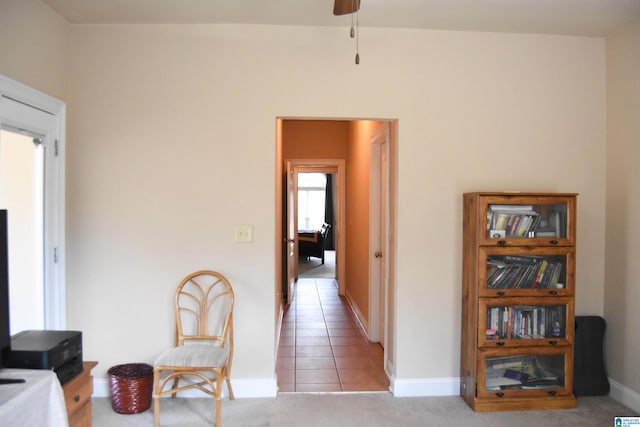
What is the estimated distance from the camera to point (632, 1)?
2.54 m

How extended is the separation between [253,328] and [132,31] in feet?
7.55

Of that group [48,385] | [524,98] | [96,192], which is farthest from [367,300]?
[48,385]

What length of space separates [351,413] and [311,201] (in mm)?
Result: 9777

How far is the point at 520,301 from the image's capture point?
109 inches

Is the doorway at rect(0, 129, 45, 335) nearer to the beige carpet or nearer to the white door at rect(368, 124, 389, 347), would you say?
the beige carpet

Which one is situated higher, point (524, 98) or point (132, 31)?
point (132, 31)

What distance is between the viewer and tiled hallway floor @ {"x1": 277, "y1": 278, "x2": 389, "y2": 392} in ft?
10.4

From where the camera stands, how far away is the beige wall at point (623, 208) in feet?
9.28

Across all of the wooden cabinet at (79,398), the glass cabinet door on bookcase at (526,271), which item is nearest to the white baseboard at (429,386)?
the glass cabinet door on bookcase at (526,271)

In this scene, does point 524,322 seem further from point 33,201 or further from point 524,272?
point 33,201

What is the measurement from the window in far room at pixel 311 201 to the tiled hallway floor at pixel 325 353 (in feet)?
21.5

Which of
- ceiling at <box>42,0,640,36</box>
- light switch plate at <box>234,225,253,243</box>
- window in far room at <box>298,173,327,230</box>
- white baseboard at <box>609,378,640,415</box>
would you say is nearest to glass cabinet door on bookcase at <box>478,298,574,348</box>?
white baseboard at <box>609,378,640,415</box>

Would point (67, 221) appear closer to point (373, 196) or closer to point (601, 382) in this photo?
point (373, 196)

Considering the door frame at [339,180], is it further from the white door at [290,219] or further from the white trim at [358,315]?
the white trim at [358,315]
